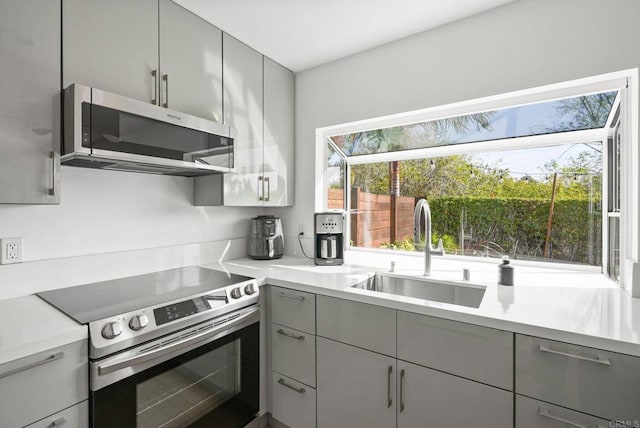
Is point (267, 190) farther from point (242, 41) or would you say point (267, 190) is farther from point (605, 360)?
point (605, 360)

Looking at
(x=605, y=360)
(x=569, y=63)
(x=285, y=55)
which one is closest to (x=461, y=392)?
(x=605, y=360)

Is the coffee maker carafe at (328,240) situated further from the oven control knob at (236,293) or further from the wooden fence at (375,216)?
the oven control knob at (236,293)

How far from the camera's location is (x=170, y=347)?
1.31 m

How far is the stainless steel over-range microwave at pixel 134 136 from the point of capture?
128 centimetres

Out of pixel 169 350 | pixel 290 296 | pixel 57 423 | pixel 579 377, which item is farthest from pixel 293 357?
pixel 579 377

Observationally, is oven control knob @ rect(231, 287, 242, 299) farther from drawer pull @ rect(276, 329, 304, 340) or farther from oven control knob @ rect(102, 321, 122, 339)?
oven control knob @ rect(102, 321, 122, 339)

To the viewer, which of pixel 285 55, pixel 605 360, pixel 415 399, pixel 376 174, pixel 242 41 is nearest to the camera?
pixel 605 360

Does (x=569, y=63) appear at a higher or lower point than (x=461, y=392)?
higher

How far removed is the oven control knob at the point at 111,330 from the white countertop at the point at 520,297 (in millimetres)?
748

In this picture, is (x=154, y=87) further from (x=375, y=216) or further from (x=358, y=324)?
(x=375, y=216)

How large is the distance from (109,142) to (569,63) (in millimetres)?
2128

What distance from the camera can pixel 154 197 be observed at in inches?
76.9

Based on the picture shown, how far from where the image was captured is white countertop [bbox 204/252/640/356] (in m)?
1.09

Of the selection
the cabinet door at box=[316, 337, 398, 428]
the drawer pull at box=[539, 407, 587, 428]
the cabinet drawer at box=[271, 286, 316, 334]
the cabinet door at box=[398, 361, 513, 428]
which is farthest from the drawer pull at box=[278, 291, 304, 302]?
the drawer pull at box=[539, 407, 587, 428]
